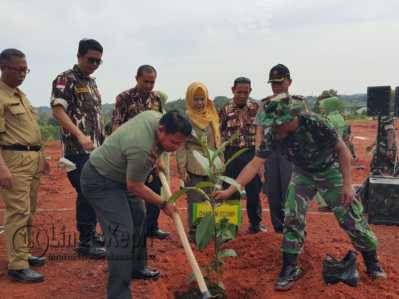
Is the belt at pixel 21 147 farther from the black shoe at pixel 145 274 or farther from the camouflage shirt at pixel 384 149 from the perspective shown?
the camouflage shirt at pixel 384 149

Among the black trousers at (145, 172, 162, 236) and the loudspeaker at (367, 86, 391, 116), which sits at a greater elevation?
the loudspeaker at (367, 86, 391, 116)

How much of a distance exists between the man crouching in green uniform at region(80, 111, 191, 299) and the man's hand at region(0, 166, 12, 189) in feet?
2.10

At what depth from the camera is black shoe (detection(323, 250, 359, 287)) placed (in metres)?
3.38

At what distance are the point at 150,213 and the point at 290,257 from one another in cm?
164

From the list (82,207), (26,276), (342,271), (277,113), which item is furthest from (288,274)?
(26,276)

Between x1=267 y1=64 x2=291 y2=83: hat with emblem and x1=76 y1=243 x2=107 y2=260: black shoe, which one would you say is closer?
x1=76 y1=243 x2=107 y2=260: black shoe

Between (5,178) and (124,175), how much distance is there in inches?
38.0

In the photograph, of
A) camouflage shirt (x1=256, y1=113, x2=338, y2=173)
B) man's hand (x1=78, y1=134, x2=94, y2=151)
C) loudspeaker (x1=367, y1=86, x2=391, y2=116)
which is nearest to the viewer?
camouflage shirt (x1=256, y1=113, x2=338, y2=173)

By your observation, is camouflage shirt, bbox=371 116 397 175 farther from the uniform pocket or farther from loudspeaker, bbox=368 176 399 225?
the uniform pocket

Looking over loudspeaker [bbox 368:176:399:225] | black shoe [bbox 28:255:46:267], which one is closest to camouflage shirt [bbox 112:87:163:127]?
black shoe [bbox 28:255:46:267]

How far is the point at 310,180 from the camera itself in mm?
3533

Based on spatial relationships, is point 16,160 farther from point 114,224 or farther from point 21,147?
point 114,224

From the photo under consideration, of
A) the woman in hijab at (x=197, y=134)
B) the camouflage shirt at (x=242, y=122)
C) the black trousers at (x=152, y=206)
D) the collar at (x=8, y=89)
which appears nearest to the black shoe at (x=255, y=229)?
the woman in hijab at (x=197, y=134)

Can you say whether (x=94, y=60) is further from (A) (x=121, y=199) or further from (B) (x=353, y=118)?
(B) (x=353, y=118)
